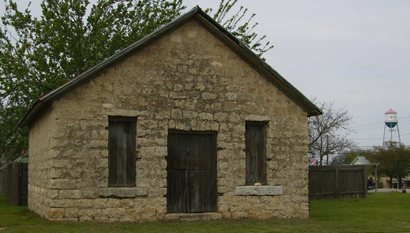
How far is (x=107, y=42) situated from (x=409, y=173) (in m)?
36.6

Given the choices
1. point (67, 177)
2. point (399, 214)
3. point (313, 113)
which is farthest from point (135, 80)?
point (399, 214)

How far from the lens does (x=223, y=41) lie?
16.1 m

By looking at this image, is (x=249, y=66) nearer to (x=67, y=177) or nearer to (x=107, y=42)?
(x=67, y=177)

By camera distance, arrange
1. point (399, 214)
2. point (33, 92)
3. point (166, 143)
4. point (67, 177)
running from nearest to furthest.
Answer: point (67, 177) < point (166, 143) < point (399, 214) < point (33, 92)

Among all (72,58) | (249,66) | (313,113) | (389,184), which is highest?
(72,58)

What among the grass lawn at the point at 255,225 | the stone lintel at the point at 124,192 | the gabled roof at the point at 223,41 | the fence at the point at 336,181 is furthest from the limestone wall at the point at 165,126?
the fence at the point at 336,181

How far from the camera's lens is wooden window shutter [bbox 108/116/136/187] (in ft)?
48.6

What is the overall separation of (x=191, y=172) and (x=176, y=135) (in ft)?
3.63

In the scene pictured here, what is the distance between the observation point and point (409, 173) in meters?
51.9

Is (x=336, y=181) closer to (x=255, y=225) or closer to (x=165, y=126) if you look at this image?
(x=255, y=225)

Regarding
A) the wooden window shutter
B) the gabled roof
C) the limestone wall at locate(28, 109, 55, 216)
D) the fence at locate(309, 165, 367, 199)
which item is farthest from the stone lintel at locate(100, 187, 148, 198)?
the fence at locate(309, 165, 367, 199)

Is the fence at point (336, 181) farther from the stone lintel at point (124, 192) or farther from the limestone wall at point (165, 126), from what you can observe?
the stone lintel at point (124, 192)

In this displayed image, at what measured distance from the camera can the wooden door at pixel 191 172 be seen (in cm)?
1547

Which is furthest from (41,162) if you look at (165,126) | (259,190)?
(259,190)
